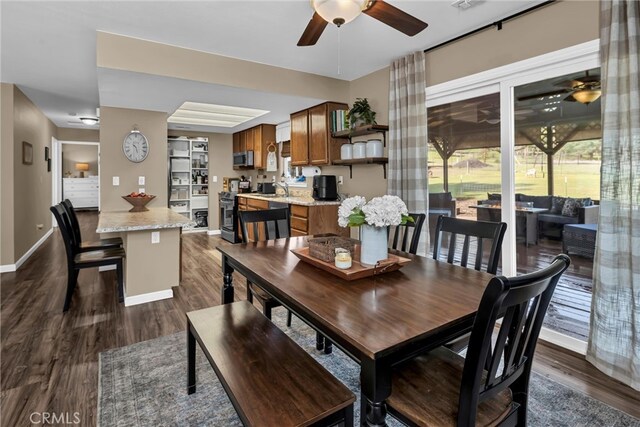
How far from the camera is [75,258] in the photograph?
318 centimetres

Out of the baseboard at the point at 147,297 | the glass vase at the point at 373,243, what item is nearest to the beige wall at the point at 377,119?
the glass vase at the point at 373,243

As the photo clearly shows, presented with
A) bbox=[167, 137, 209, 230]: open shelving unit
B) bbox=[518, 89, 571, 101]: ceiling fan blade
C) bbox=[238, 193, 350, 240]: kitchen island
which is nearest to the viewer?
bbox=[518, 89, 571, 101]: ceiling fan blade

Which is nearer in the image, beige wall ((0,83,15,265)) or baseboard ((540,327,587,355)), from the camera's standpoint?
baseboard ((540,327,587,355))

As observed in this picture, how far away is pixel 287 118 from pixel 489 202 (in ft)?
11.6

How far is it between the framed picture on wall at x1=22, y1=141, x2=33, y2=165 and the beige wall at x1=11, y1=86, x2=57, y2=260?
8cm

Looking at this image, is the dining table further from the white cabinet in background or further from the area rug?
the white cabinet in background

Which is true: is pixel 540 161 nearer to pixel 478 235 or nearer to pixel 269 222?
pixel 478 235

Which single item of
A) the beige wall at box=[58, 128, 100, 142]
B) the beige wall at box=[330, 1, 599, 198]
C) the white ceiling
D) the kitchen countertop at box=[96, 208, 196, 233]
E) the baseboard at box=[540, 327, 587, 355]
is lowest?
the baseboard at box=[540, 327, 587, 355]

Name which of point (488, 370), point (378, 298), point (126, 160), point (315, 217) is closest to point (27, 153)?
point (126, 160)

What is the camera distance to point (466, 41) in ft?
9.70

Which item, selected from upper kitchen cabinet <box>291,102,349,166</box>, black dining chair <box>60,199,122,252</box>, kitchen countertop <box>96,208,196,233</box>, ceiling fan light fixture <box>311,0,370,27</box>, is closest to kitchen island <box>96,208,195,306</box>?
kitchen countertop <box>96,208,196,233</box>

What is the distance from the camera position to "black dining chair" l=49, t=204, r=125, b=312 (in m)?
2.96

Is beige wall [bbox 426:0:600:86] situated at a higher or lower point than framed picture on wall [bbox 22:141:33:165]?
higher

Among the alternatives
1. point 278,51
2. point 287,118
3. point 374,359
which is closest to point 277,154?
point 287,118
